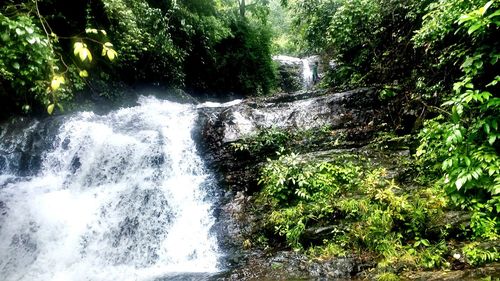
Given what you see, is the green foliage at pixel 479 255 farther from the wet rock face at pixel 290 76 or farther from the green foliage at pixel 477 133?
the wet rock face at pixel 290 76

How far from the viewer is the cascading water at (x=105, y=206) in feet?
20.4

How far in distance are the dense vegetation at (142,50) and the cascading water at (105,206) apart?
1362 millimetres

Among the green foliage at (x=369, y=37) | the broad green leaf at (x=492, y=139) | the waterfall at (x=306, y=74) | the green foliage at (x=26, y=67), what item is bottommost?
the broad green leaf at (x=492, y=139)

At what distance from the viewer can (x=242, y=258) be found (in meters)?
5.89

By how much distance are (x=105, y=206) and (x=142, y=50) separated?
6.31 m

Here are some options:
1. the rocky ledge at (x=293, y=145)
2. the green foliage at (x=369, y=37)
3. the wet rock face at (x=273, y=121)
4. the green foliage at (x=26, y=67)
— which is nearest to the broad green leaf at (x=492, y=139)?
the rocky ledge at (x=293, y=145)

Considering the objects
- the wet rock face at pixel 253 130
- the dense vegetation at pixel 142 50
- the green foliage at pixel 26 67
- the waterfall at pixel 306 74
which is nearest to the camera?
the wet rock face at pixel 253 130

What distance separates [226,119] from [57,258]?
4.82 m

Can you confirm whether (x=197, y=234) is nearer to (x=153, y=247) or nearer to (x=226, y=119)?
(x=153, y=247)

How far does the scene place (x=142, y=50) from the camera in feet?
37.9

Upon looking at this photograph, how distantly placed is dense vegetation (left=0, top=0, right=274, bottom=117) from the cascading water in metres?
1.36

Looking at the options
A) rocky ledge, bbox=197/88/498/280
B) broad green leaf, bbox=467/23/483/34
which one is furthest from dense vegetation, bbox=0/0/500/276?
rocky ledge, bbox=197/88/498/280

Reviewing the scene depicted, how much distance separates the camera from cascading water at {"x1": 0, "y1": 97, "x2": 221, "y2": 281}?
6207mm

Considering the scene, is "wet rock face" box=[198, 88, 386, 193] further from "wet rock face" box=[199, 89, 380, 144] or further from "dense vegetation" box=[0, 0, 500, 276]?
"dense vegetation" box=[0, 0, 500, 276]
